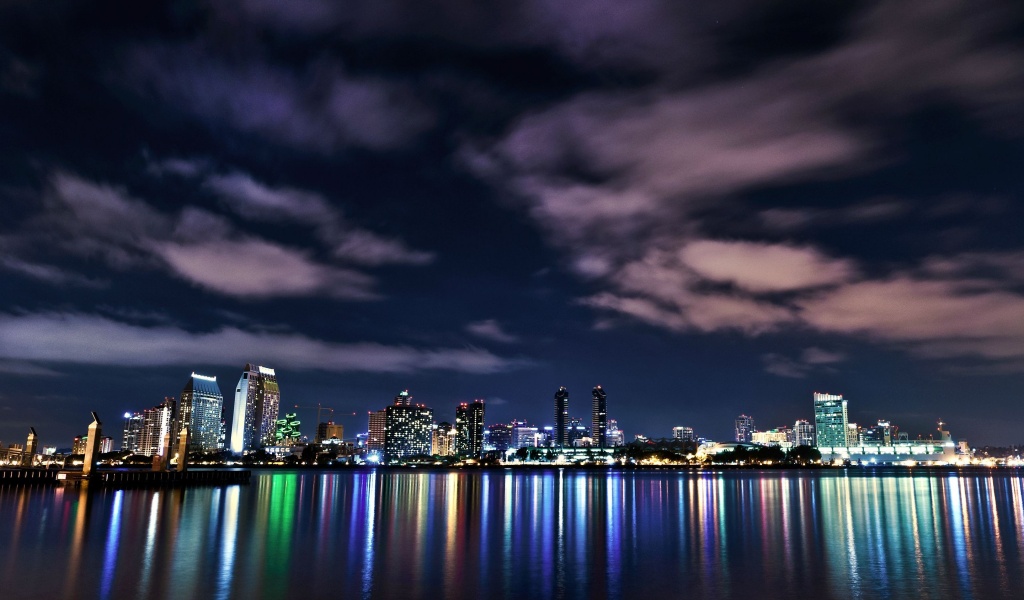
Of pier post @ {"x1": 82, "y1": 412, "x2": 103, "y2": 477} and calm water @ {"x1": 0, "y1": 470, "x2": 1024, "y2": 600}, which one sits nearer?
calm water @ {"x1": 0, "y1": 470, "x2": 1024, "y2": 600}

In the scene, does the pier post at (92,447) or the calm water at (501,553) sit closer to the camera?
the calm water at (501,553)

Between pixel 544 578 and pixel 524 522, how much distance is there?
22937 millimetres

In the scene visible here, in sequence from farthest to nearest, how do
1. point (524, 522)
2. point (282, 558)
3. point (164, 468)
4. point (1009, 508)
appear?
point (164, 468)
point (1009, 508)
point (524, 522)
point (282, 558)

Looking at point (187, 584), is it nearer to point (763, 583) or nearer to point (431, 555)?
point (431, 555)

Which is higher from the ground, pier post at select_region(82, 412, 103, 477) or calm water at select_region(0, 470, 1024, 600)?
pier post at select_region(82, 412, 103, 477)

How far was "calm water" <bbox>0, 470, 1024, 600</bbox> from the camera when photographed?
25828 mm

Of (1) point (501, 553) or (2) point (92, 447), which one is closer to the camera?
(1) point (501, 553)

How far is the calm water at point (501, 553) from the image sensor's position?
25.8 metres

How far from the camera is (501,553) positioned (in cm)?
3453

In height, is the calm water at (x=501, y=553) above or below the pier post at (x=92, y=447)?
below

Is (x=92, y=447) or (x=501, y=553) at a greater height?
(x=92, y=447)

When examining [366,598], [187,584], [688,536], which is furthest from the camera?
[688,536]

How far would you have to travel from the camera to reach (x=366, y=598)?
23.9 metres

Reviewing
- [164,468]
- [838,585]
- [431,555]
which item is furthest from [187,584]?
[164,468]
